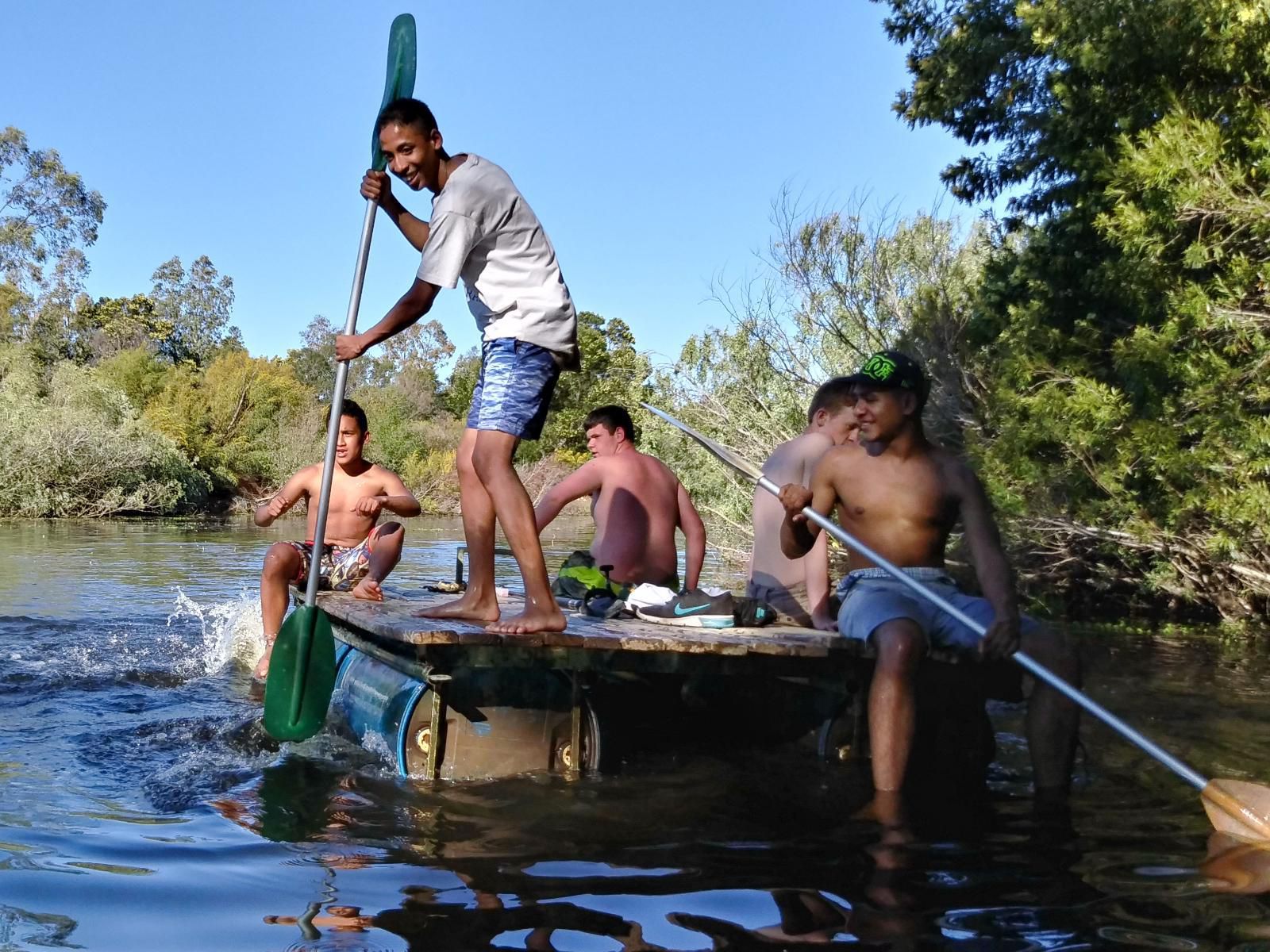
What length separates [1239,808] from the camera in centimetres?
390

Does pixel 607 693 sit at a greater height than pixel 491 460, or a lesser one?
lesser

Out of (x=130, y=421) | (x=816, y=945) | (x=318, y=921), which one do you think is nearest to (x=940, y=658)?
(x=816, y=945)

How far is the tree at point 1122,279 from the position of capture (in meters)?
8.41

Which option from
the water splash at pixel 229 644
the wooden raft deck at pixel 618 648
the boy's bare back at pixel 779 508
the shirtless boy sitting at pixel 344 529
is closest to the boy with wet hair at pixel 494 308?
the wooden raft deck at pixel 618 648

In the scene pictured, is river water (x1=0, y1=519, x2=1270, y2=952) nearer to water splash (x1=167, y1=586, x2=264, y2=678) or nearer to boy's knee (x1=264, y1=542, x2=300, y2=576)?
boy's knee (x1=264, y1=542, x2=300, y2=576)

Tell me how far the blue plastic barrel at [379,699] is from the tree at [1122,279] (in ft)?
19.1

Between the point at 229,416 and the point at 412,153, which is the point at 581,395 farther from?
the point at 412,153

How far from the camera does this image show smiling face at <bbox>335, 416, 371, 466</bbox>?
769 centimetres

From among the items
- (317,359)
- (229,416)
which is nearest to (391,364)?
(317,359)

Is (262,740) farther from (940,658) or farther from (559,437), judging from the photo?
(559,437)

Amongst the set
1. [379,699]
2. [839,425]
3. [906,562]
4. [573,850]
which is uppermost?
[839,425]

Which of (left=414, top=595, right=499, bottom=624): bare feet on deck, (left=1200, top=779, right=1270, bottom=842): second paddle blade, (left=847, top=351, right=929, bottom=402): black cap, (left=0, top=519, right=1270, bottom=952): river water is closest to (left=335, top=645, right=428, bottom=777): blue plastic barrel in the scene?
(left=0, top=519, right=1270, bottom=952): river water

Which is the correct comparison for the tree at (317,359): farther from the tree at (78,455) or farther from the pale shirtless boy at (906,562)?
the pale shirtless boy at (906,562)

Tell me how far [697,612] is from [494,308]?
1488mm
